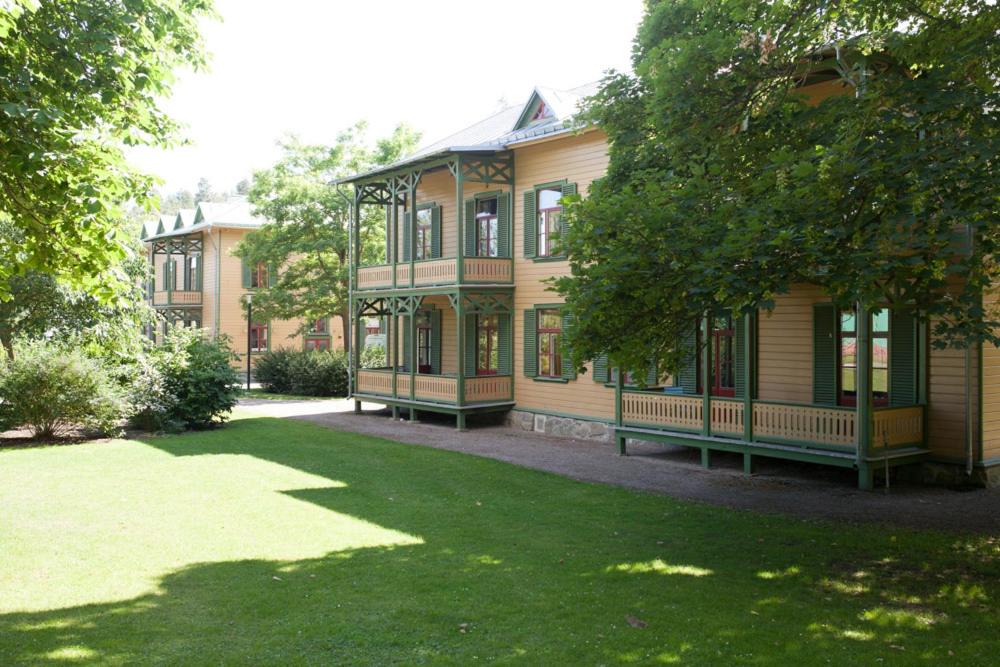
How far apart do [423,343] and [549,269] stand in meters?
7.02

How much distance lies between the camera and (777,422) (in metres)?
14.5

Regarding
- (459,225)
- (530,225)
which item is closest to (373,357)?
(459,225)

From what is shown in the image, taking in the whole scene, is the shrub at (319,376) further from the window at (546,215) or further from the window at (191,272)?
the window at (191,272)

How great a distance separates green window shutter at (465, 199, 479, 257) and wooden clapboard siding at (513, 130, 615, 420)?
6.32ft

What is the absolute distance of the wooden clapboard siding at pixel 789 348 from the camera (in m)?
15.8

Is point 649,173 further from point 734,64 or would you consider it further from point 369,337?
point 369,337

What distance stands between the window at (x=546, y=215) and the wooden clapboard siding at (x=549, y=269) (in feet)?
1.01

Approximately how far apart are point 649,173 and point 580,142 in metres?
9.05

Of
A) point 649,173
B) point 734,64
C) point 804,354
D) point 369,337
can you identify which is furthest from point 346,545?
point 369,337

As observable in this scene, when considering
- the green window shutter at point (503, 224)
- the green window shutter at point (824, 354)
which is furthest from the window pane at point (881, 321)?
the green window shutter at point (503, 224)

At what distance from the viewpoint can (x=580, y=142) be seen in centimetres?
2031

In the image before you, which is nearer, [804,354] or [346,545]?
[346,545]

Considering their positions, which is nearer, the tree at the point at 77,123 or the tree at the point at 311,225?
the tree at the point at 77,123

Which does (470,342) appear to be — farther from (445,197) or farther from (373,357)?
(373,357)
